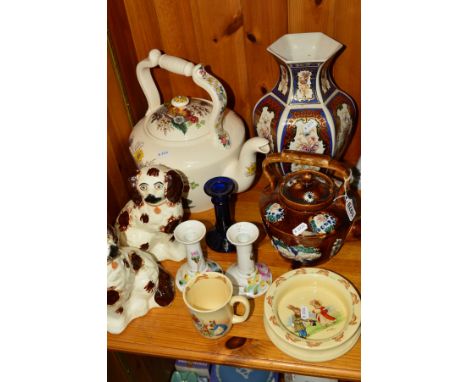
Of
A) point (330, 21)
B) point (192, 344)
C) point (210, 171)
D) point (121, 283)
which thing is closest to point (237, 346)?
point (192, 344)

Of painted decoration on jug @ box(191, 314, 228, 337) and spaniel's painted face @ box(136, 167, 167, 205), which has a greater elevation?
spaniel's painted face @ box(136, 167, 167, 205)

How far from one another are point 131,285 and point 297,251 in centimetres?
32

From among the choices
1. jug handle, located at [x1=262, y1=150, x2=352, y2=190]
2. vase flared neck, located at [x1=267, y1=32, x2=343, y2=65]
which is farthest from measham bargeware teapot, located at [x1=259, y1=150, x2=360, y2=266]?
vase flared neck, located at [x1=267, y1=32, x2=343, y2=65]

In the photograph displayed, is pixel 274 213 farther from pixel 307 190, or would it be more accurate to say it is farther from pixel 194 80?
pixel 194 80

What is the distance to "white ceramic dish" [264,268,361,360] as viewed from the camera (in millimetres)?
736

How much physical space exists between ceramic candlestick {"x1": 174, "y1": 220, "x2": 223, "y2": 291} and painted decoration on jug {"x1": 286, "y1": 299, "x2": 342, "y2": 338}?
188 mm

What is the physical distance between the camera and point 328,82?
36.1 inches

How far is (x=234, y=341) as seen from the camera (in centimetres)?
79

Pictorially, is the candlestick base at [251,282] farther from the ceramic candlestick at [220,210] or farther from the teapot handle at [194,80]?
the teapot handle at [194,80]

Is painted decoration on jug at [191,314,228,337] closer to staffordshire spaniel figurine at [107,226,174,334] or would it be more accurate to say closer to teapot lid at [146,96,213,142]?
staffordshire spaniel figurine at [107,226,174,334]

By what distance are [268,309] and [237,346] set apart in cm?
9

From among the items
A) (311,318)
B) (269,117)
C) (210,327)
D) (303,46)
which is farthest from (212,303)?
(303,46)

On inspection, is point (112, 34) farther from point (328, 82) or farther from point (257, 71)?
point (328, 82)

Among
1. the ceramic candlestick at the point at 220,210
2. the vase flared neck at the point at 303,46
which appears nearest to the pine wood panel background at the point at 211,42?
the vase flared neck at the point at 303,46
